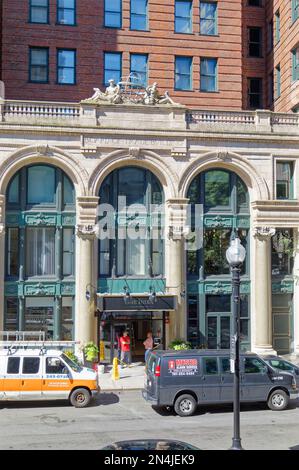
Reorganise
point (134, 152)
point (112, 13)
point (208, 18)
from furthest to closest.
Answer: point (208, 18) < point (112, 13) < point (134, 152)

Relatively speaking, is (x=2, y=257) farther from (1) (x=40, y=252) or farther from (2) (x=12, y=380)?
(2) (x=12, y=380)

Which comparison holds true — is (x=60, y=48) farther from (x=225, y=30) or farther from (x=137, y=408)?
(x=137, y=408)

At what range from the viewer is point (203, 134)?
27969mm

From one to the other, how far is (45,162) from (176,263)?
24.2ft

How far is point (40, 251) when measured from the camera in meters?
27.4

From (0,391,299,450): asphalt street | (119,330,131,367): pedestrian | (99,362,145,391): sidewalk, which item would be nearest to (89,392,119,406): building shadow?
(0,391,299,450): asphalt street

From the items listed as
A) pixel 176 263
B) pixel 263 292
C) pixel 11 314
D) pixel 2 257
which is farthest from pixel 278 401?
pixel 2 257

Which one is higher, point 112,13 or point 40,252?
point 112,13

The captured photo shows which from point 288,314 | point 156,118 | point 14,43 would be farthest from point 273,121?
point 14,43

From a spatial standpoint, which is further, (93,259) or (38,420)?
(93,259)

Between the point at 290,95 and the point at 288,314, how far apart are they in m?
12.5

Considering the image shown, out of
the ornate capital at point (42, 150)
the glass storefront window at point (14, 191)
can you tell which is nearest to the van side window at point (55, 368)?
the glass storefront window at point (14, 191)

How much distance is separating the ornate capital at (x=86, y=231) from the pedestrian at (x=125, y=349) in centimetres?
452

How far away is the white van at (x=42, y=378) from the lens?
18.6 m
